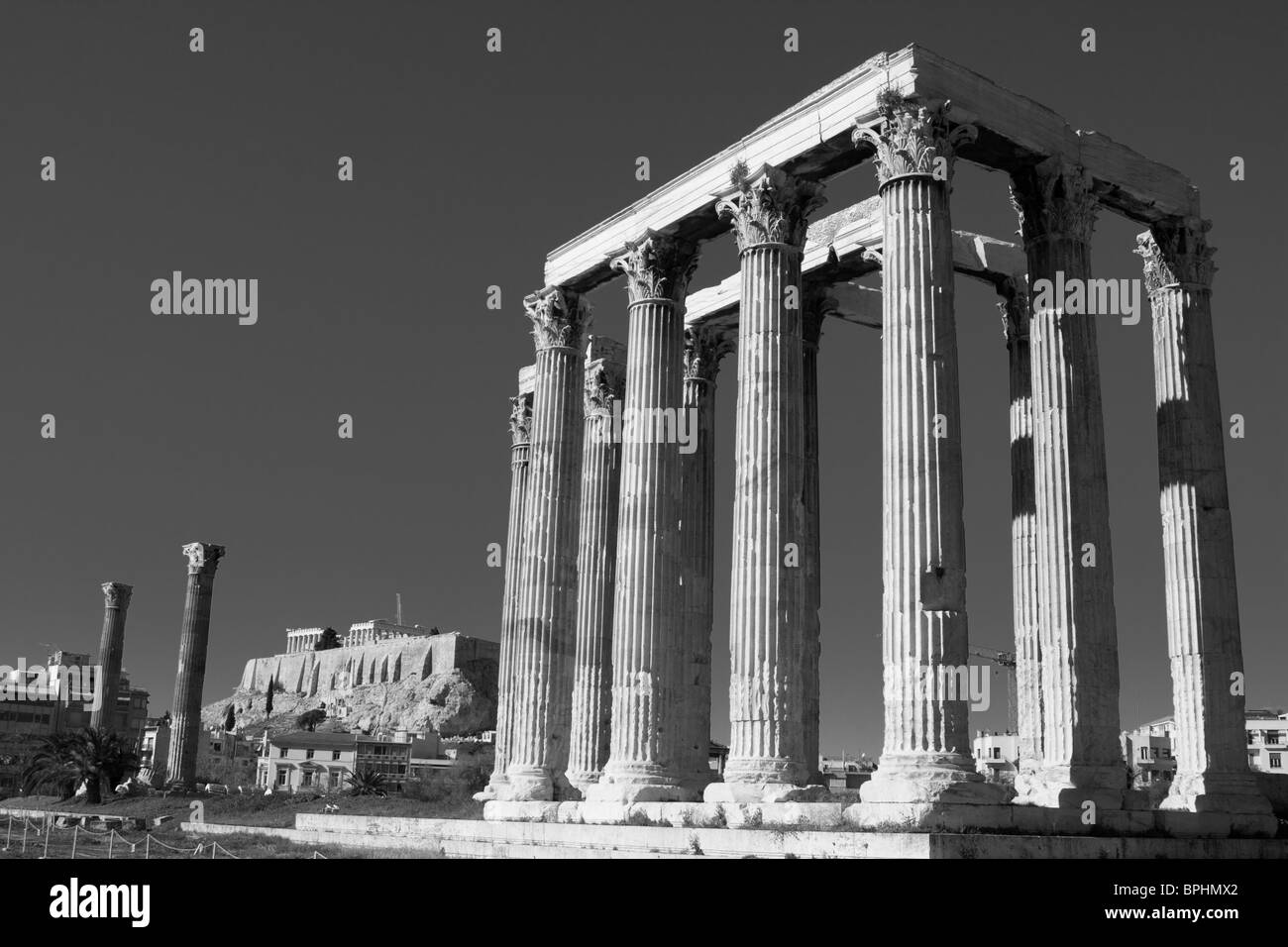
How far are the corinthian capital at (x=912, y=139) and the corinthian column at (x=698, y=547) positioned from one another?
11.3 meters

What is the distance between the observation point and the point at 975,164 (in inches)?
1241

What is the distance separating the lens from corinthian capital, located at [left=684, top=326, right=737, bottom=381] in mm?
41219

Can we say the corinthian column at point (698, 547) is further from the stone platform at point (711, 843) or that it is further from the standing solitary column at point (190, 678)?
the standing solitary column at point (190, 678)

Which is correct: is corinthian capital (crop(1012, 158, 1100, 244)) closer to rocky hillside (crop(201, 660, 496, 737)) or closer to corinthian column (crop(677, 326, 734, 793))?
corinthian column (crop(677, 326, 734, 793))

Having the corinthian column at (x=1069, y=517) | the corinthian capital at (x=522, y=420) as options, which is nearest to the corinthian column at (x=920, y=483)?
the corinthian column at (x=1069, y=517)

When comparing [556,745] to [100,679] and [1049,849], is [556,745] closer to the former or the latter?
[1049,849]

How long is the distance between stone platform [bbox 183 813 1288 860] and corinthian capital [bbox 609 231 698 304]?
14.4 meters

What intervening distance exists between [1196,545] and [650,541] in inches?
532

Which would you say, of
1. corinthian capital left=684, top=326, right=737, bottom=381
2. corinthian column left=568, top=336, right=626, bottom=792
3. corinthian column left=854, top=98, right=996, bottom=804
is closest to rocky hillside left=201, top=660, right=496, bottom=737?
corinthian column left=568, top=336, right=626, bottom=792

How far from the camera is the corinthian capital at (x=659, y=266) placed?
35.5m

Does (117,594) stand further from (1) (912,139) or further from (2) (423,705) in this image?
(2) (423,705)

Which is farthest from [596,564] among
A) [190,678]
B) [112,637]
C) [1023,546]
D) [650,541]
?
[112,637]

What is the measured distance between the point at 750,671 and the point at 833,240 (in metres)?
14.9
